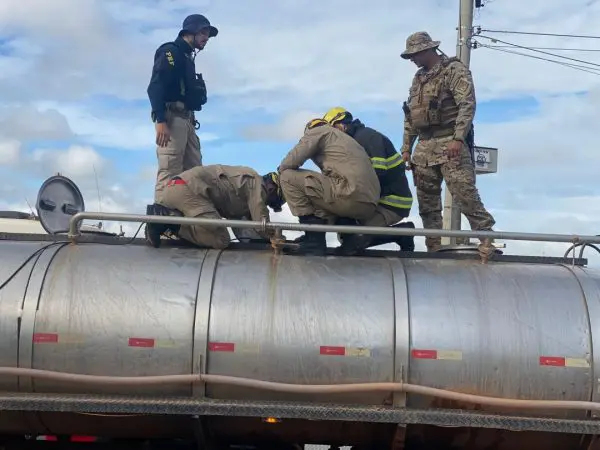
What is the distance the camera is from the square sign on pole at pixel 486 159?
34.8 ft

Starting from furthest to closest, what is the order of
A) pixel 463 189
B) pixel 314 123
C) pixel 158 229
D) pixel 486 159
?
pixel 486 159, pixel 463 189, pixel 314 123, pixel 158 229

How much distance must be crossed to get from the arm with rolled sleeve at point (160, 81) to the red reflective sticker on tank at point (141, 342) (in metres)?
2.28

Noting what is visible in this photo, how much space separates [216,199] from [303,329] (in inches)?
51.3

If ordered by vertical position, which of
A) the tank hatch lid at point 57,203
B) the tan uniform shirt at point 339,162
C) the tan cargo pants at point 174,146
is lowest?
the tank hatch lid at point 57,203

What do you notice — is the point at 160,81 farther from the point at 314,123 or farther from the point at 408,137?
the point at 408,137

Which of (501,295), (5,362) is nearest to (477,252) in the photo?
(501,295)

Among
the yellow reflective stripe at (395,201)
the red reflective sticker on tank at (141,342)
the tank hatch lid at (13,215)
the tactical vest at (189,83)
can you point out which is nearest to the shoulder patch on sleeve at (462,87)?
the yellow reflective stripe at (395,201)

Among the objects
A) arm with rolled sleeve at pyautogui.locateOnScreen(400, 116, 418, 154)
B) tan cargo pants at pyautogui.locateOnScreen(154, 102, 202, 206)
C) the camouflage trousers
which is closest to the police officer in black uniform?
tan cargo pants at pyautogui.locateOnScreen(154, 102, 202, 206)

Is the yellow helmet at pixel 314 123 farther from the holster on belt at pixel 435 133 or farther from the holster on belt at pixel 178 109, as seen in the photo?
the holster on belt at pixel 178 109

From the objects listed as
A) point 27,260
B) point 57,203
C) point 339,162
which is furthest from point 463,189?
point 27,260

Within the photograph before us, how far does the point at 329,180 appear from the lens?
4.99 meters

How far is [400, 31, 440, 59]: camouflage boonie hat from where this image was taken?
6020mm

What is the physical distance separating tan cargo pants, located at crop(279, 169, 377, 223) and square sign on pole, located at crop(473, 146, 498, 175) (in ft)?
19.5

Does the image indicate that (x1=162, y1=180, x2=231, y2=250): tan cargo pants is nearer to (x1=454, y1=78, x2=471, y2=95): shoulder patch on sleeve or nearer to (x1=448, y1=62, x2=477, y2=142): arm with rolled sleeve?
(x1=448, y1=62, x2=477, y2=142): arm with rolled sleeve
